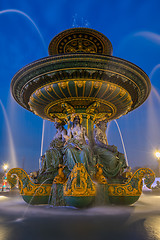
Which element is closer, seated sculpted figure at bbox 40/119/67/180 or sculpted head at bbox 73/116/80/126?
seated sculpted figure at bbox 40/119/67/180

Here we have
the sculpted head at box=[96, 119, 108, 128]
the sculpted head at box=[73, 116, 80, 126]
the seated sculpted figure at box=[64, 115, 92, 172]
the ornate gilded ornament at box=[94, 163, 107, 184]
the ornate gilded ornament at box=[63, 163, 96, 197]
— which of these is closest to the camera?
the ornate gilded ornament at box=[63, 163, 96, 197]

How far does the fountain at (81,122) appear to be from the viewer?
5402 millimetres

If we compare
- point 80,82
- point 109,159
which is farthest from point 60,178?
→ point 80,82

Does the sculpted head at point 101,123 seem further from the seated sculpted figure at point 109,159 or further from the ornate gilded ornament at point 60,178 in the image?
the ornate gilded ornament at point 60,178

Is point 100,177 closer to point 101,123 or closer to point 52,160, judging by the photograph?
point 52,160

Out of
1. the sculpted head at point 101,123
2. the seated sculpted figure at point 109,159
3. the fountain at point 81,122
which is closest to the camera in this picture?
the fountain at point 81,122

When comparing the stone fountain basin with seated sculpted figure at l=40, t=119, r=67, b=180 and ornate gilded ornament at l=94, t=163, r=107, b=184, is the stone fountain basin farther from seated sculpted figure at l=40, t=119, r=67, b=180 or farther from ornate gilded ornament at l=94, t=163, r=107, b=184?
ornate gilded ornament at l=94, t=163, r=107, b=184

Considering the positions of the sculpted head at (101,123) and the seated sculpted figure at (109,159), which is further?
the sculpted head at (101,123)

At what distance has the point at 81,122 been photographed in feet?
22.9

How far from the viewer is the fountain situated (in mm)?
5402

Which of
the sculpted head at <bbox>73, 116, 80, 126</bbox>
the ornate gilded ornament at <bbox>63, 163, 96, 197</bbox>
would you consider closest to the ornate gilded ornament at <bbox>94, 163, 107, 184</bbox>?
the ornate gilded ornament at <bbox>63, 163, 96, 197</bbox>

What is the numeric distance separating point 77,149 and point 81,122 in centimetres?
125

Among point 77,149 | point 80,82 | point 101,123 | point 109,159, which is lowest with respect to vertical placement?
point 109,159

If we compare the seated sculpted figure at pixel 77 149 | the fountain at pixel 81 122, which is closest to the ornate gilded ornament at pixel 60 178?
the fountain at pixel 81 122
